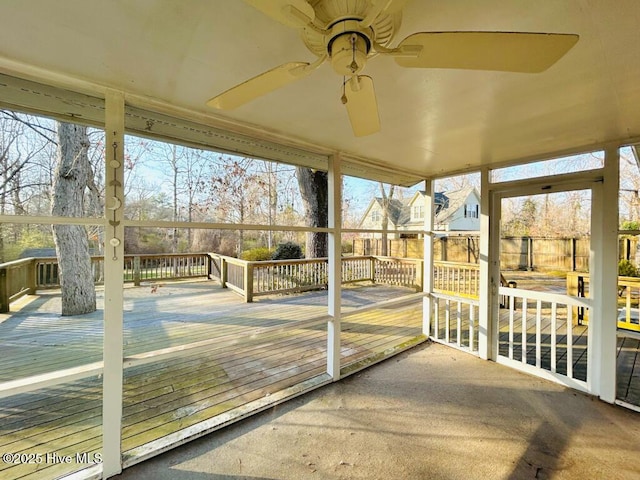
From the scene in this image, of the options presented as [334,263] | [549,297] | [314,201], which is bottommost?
[549,297]

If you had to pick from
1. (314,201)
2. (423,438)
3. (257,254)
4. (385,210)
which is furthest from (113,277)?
(385,210)

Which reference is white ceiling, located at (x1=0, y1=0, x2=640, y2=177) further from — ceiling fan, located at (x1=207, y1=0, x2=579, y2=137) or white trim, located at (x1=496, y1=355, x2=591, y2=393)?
white trim, located at (x1=496, y1=355, x2=591, y2=393)

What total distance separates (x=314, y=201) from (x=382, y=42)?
6.72m

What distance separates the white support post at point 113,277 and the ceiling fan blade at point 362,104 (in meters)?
1.32

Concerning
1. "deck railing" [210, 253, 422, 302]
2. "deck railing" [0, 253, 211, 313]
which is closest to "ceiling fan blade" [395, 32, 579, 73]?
"deck railing" [210, 253, 422, 302]

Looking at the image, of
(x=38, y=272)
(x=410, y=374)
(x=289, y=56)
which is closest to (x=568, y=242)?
(x=410, y=374)

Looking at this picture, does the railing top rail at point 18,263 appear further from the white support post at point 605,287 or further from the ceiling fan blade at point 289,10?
the white support post at point 605,287

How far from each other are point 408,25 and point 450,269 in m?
4.99

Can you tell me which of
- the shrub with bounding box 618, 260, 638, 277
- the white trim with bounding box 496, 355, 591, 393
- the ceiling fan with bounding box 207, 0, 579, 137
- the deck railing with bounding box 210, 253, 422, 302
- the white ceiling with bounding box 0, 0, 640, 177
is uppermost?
the white ceiling with bounding box 0, 0, 640, 177

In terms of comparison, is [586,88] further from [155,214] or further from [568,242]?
[155,214]

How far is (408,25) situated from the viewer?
1.07 metres

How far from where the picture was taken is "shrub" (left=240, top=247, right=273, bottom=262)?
871cm

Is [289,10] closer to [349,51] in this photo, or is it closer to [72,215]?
[349,51]

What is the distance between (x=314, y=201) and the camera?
773 cm
